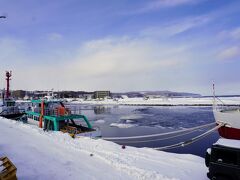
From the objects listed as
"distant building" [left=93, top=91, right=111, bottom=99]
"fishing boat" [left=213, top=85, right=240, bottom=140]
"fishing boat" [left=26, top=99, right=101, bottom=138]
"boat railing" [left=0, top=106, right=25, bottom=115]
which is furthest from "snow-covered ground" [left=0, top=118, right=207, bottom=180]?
"distant building" [left=93, top=91, right=111, bottom=99]

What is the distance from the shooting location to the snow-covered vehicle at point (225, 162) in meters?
7.43

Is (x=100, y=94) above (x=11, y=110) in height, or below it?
above

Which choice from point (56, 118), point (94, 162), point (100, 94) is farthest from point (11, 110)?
point (100, 94)

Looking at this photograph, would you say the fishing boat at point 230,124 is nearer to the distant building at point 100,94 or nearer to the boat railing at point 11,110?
the boat railing at point 11,110

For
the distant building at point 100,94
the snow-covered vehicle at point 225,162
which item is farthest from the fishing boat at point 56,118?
the distant building at point 100,94

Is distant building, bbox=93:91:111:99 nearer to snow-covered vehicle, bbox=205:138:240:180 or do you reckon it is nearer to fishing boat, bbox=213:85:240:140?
fishing boat, bbox=213:85:240:140

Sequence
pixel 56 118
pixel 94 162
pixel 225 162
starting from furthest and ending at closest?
pixel 56 118 → pixel 94 162 → pixel 225 162

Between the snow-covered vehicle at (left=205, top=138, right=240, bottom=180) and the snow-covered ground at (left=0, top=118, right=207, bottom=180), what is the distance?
163cm

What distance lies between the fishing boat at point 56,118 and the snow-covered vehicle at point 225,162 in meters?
13.7

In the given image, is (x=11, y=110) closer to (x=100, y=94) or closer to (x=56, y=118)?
(x=56, y=118)

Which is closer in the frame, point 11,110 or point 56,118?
point 56,118

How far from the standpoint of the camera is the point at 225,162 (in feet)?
25.1

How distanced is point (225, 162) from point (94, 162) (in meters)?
5.84

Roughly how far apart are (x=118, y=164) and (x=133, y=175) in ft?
4.49
